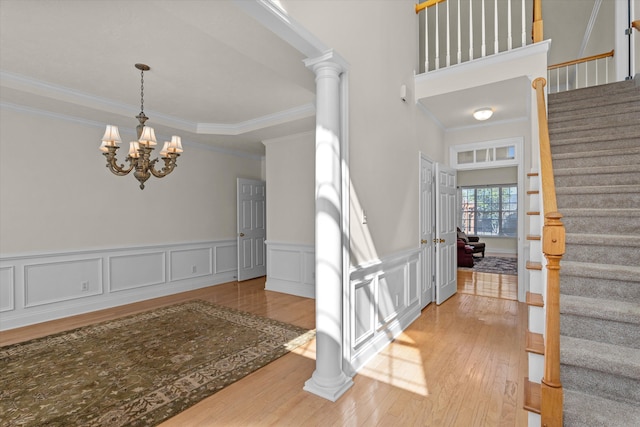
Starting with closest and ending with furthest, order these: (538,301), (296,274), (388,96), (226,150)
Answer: (538,301) → (388,96) → (296,274) → (226,150)

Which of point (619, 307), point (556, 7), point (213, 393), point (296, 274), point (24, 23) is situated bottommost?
point (213, 393)

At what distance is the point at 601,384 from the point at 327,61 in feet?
8.33

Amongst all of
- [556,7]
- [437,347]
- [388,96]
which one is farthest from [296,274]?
[556,7]

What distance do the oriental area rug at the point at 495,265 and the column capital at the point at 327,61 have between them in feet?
20.6

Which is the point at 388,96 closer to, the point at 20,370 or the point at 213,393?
the point at 213,393

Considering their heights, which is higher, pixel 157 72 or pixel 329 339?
pixel 157 72

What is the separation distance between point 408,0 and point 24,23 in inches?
153

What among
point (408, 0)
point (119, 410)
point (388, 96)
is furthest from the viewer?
point (408, 0)

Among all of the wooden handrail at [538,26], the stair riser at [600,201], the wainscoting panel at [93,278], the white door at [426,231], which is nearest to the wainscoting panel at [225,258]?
the wainscoting panel at [93,278]

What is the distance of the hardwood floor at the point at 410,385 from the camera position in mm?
2049

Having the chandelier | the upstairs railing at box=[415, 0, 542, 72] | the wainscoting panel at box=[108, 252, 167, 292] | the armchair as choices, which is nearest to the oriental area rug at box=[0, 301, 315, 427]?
the wainscoting panel at box=[108, 252, 167, 292]

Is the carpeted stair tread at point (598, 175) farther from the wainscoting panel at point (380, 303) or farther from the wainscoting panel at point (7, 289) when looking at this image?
the wainscoting panel at point (7, 289)

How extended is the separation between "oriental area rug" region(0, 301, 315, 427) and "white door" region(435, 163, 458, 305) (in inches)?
87.3

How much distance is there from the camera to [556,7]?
5.54m
